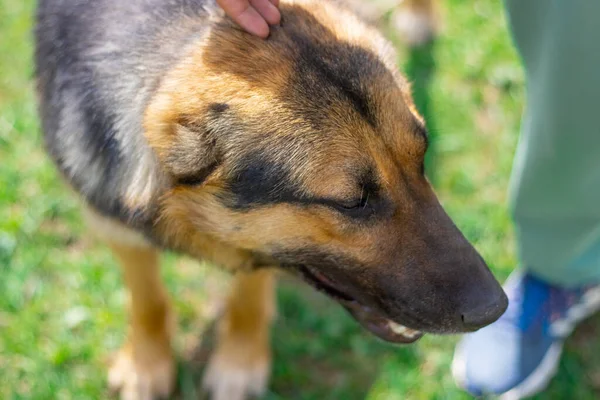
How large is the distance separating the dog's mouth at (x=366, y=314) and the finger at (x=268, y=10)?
0.82m

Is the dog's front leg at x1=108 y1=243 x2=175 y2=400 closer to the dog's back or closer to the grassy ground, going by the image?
the grassy ground

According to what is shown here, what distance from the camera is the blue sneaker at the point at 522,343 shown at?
3.20 meters

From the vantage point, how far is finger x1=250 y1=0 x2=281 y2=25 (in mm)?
2131

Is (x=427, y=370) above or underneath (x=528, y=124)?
underneath

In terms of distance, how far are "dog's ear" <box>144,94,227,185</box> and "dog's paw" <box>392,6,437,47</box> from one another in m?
2.77

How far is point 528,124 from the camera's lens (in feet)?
9.16

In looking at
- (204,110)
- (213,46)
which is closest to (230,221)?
(204,110)

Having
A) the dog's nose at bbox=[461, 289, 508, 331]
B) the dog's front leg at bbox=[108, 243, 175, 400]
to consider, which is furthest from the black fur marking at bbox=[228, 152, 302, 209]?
the dog's front leg at bbox=[108, 243, 175, 400]

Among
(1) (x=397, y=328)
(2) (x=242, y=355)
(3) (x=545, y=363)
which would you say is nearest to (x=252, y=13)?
(1) (x=397, y=328)

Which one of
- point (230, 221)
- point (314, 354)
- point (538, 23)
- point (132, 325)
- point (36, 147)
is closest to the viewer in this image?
point (230, 221)

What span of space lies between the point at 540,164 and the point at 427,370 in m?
1.20

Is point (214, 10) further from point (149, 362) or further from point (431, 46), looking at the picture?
point (431, 46)

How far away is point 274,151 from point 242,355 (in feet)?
4.74

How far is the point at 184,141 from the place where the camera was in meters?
2.11
